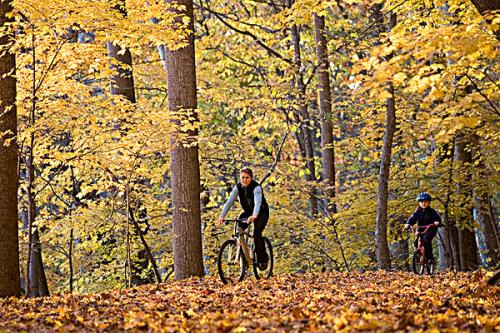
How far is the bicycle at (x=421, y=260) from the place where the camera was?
46.0 feet

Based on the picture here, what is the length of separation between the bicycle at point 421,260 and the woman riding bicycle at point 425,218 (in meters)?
0.06

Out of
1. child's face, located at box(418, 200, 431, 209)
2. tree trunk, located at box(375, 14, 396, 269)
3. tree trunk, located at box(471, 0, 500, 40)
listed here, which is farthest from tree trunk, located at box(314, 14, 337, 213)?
tree trunk, located at box(471, 0, 500, 40)

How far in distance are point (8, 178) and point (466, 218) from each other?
10327 mm

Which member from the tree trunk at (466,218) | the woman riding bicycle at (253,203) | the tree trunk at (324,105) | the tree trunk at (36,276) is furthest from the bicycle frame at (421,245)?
the tree trunk at (36,276)

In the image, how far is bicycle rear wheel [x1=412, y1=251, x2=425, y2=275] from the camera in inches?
552

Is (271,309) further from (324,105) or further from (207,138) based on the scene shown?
(324,105)

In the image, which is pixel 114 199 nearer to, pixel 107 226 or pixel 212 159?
pixel 107 226

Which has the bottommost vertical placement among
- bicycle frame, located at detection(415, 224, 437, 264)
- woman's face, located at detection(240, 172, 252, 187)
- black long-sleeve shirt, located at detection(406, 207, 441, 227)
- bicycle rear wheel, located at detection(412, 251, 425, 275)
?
bicycle rear wheel, located at detection(412, 251, 425, 275)

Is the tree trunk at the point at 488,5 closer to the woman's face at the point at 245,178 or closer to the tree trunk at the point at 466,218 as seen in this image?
the woman's face at the point at 245,178

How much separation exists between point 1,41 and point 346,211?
29.7ft

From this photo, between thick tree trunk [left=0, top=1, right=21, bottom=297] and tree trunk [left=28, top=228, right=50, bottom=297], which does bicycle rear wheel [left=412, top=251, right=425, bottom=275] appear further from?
tree trunk [left=28, top=228, right=50, bottom=297]

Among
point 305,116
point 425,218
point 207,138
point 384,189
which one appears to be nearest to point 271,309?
point 207,138

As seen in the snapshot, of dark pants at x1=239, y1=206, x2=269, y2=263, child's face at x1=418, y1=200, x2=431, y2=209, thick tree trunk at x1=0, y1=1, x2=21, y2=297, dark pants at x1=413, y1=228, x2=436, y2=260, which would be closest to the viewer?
thick tree trunk at x1=0, y1=1, x2=21, y2=297

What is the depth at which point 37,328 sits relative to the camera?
6543 mm
